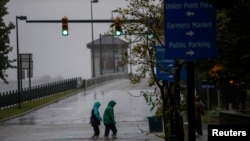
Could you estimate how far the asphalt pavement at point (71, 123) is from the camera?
24.2m

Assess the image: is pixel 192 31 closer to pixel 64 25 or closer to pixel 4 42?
pixel 64 25

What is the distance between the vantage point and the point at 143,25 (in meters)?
12.8

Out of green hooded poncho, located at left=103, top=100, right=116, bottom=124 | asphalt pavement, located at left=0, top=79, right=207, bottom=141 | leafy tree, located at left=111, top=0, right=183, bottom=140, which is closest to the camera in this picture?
leafy tree, located at left=111, top=0, right=183, bottom=140

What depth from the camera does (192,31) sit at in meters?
7.40

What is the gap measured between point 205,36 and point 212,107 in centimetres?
2678

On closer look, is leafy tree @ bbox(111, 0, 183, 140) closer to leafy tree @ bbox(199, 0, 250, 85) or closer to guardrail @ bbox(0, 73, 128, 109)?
leafy tree @ bbox(199, 0, 250, 85)

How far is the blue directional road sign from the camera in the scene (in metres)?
7.39

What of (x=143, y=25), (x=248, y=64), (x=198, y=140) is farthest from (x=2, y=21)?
(x=248, y=64)

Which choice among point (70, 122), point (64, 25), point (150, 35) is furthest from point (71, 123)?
point (150, 35)

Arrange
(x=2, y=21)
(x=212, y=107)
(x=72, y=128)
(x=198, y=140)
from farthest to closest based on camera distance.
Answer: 1. (x=2, y=21)
2. (x=212, y=107)
3. (x=72, y=128)
4. (x=198, y=140)

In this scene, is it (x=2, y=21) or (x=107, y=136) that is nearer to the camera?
(x=107, y=136)

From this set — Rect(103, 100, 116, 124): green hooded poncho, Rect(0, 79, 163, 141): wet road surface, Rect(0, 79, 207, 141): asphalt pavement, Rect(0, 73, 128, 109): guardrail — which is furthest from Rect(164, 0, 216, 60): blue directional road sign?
Rect(0, 73, 128, 109): guardrail

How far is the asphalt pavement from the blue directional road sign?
29.4 feet

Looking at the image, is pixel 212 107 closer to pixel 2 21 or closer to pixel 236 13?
pixel 2 21
